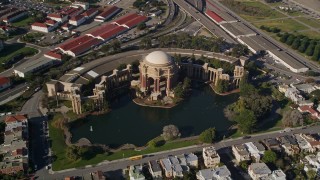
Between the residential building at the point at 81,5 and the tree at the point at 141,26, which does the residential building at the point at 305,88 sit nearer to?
the tree at the point at 141,26

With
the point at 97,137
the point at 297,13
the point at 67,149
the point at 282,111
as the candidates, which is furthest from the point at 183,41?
the point at 297,13

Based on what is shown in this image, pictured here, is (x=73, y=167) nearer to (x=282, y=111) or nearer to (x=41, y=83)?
(x=41, y=83)

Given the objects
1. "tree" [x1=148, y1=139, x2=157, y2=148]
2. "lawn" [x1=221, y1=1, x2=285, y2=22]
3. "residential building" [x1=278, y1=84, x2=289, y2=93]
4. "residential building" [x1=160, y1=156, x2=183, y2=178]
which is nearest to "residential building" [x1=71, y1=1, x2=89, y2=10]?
"lawn" [x1=221, y1=1, x2=285, y2=22]

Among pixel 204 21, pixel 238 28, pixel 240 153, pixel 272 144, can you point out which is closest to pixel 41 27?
pixel 204 21

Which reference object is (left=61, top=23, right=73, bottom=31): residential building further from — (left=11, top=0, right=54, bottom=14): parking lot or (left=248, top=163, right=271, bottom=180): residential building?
(left=248, top=163, right=271, bottom=180): residential building

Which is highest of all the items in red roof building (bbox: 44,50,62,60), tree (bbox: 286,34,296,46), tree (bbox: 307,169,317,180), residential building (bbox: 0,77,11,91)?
tree (bbox: 286,34,296,46)

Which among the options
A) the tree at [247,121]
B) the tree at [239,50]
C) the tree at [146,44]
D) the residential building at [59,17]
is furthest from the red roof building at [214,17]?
the tree at [247,121]
